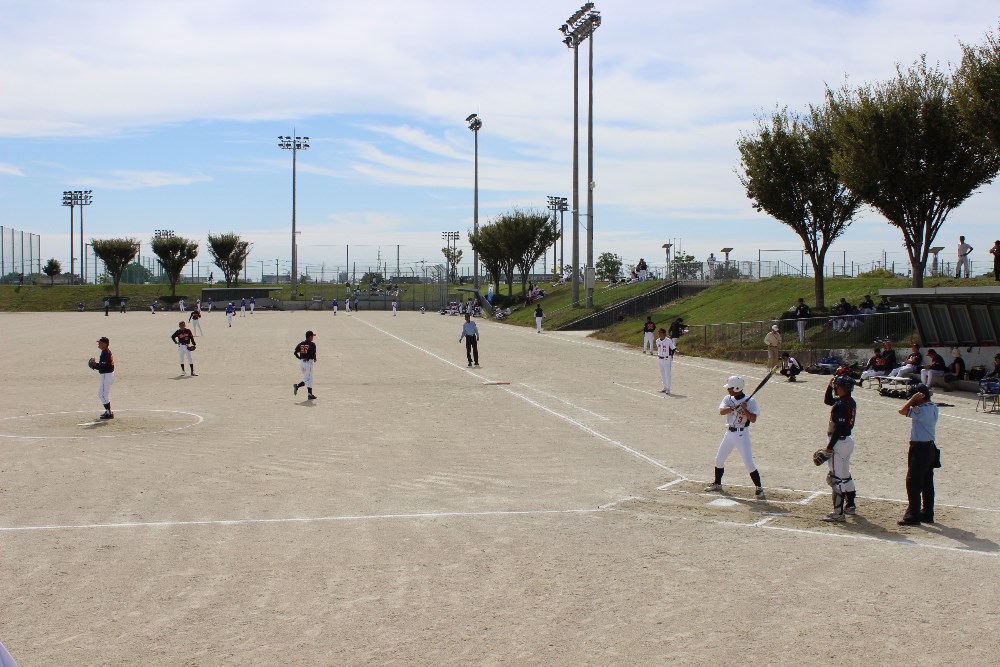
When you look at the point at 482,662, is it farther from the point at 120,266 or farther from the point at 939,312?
the point at 120,266

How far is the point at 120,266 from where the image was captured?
109 m

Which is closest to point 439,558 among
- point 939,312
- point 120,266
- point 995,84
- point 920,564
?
point 920,564

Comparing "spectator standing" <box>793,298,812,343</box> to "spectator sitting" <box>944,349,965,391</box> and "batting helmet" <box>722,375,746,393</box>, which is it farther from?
"batting helmet" <box>722,375,746,393</box>

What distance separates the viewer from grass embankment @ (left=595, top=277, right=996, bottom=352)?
38.2 m

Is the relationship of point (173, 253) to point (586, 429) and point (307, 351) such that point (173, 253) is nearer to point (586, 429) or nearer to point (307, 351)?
point (307, 351)

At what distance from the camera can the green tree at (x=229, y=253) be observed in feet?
389

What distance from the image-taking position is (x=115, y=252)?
108 m

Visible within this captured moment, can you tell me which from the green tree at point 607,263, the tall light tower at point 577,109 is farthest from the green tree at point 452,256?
the tall light tower at point 577,109

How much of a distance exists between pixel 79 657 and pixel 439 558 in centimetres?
347

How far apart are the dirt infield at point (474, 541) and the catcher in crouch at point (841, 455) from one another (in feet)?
1.04

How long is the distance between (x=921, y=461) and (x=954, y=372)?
1572 centimetres

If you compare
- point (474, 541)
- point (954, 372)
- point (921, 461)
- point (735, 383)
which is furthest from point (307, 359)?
point (954, 372)

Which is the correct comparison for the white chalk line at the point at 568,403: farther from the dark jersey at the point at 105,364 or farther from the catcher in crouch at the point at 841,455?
the dark jersey at the point at 105,364

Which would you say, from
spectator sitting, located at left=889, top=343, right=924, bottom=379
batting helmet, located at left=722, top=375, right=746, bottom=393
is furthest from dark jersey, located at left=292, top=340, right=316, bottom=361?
spectator sitting, located at left=889, top=343, right=924, bottom=379
